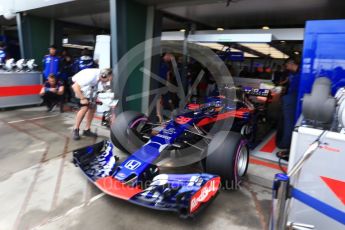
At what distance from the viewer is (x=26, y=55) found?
318 inches

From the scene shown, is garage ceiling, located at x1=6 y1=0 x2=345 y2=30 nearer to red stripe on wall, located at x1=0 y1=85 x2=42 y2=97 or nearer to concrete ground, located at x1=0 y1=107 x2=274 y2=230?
red stripe on wall, located at x1=0 y1=85 x2=42 y2=97

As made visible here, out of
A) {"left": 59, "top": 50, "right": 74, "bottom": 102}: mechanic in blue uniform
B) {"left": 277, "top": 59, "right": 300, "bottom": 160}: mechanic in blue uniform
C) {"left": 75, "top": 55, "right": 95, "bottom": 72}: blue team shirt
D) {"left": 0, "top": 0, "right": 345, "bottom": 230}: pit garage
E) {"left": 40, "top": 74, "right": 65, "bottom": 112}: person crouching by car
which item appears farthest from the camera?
{"left": 59, "top": 50, "right": 74, "bottom": 102}: mechanic in blue uniform

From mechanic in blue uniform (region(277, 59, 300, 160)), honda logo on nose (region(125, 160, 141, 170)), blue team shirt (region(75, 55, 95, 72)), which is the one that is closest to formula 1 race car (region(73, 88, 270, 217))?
honda logo on nose (region(125, 160, 141, 170))

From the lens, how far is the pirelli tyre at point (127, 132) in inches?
146

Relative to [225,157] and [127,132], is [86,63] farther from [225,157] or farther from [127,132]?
[225,157]

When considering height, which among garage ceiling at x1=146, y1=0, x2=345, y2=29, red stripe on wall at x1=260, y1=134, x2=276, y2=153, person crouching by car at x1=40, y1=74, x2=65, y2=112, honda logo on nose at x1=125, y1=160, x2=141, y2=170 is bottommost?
red stripe on wall at x1=260, y1=134, x2=276, y2=153

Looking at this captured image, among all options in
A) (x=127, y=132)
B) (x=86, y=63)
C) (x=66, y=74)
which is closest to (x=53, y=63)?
(x=66, y=74)

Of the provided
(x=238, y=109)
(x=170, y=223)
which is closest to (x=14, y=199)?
(x=170, y=223)

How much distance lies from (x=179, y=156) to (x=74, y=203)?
67.0 inches

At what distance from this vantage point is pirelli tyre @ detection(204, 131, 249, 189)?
2796 millimetres

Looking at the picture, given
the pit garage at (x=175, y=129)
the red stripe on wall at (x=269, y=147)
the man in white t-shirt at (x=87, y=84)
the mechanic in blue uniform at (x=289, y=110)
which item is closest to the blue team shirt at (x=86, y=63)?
the pit garage at (x=175, y=129)

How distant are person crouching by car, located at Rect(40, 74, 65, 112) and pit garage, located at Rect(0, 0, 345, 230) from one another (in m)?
0.04

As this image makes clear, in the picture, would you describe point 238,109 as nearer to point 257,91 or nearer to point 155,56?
point 257,91

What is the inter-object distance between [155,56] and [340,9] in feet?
11.9
